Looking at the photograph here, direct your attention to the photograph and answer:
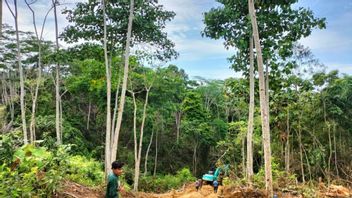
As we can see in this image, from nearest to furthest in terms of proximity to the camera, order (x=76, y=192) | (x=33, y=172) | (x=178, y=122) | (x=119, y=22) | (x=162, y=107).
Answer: (x=33, y=172) < (x=76, y=192) < (x=119, y=22) < (x=162, y=107) < (x=178, y=122)

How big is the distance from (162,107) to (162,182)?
5580 millimetres

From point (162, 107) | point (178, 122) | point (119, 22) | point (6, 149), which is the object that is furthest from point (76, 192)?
point (178, 122)

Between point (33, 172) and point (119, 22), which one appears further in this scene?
point (119, 22)

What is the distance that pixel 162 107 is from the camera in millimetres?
23984

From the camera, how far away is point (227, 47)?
1333 cm

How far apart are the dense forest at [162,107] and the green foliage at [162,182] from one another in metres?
0.09

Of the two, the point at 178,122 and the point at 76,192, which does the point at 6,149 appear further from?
the point at 178,122

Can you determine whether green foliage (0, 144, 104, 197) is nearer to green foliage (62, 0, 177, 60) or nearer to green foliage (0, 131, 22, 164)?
green foliage (0, 131, 22, 164)

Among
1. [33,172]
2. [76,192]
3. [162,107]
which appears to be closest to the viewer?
[33,172]

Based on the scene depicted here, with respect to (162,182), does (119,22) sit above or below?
above

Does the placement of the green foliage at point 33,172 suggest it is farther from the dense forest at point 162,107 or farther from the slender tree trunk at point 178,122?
the slender tree trunk at point 178,122

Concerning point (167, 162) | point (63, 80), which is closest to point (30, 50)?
point (63, 80)

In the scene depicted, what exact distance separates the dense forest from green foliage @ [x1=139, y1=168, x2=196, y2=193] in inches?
3.5

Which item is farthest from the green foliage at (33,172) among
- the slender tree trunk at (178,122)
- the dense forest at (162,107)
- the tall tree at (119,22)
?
the slender tree trunk at (178,122)
